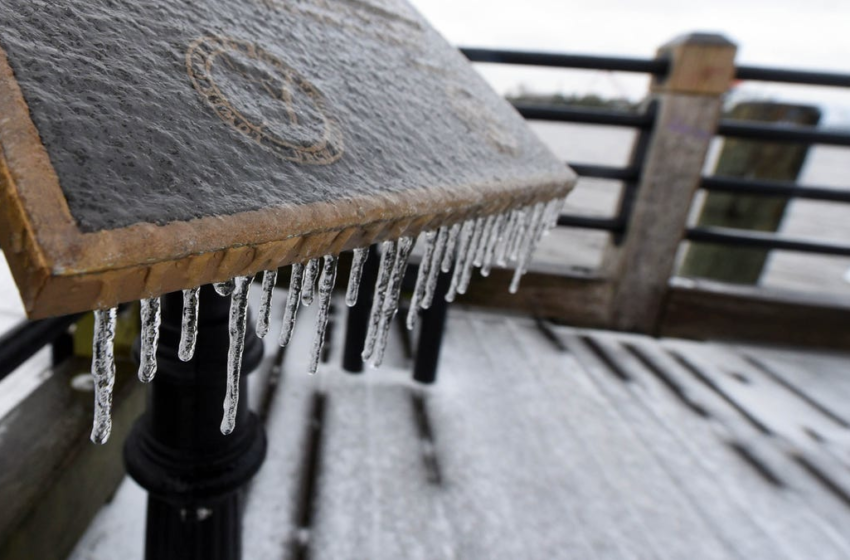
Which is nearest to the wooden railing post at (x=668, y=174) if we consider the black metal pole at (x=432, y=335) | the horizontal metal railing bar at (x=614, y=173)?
the horizontal metal railing bar at (x=614, y=173)

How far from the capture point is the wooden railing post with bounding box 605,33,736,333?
2.31 meters

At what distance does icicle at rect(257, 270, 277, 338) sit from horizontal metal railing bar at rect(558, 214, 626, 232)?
2.07 meters

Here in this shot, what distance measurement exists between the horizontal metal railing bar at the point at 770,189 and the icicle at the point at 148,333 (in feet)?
8.49

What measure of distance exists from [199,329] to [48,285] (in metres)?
0.46

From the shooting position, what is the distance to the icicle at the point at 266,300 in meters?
0.51

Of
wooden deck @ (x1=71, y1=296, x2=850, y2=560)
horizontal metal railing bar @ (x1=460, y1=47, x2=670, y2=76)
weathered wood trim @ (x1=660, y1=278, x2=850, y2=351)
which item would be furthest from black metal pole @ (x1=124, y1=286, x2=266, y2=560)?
weathered wood trim @ (x1=660, y1=278, x2=850, y2=351)

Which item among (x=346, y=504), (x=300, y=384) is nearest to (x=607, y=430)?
(x=346, y=504)

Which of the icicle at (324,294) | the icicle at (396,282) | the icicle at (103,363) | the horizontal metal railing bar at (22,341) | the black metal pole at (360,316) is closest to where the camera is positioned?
the icicle at (103,363)

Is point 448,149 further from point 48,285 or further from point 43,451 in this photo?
point 43,451

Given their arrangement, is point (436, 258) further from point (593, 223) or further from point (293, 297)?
point (593, 223)

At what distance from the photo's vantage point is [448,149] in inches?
27.0

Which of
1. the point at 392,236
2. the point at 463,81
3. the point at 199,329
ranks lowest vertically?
the point at 199,329

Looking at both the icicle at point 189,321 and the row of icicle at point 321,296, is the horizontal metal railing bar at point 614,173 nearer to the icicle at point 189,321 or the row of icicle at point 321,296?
the row of icicle at point 321,296

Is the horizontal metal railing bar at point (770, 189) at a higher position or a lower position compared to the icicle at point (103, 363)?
lower
